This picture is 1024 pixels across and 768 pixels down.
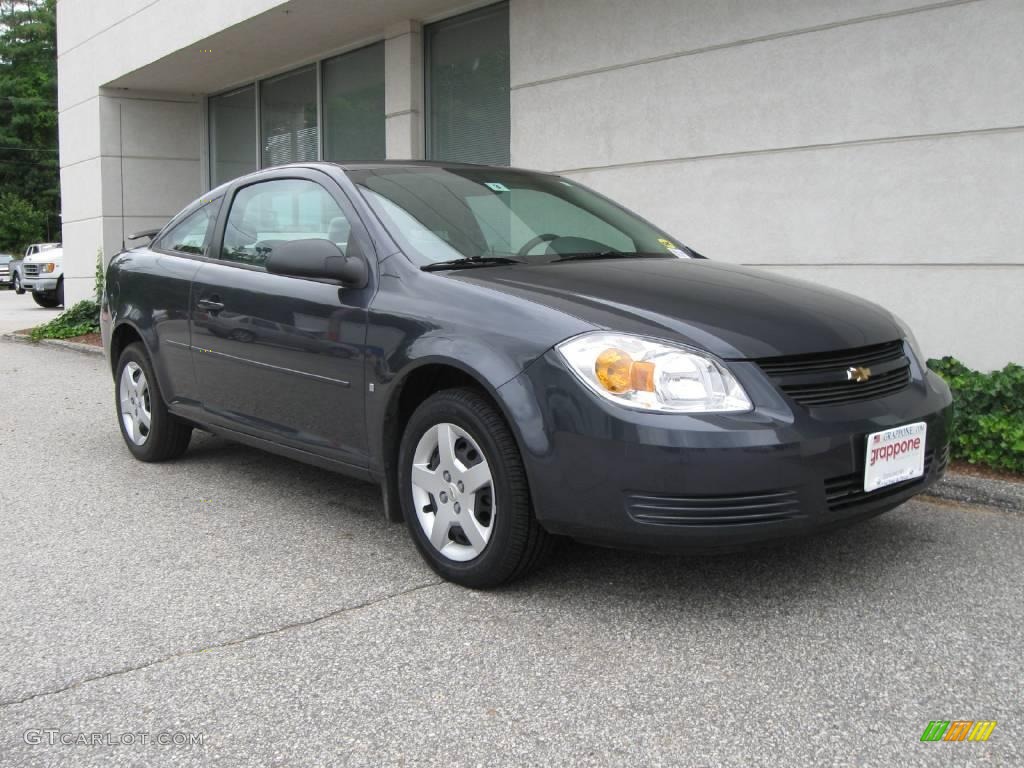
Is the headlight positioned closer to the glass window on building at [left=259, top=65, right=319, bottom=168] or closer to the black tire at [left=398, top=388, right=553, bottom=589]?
the black tire at [left=398, top=388, right=553, bottom=589]

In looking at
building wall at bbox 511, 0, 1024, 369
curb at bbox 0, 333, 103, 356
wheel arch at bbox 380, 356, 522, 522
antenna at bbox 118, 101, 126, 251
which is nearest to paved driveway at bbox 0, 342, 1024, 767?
wheel arch at bbox 380, 356, 522, 522

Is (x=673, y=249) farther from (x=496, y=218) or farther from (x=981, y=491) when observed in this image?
(x=981, y=491)

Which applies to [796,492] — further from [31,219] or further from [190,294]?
[31,219]

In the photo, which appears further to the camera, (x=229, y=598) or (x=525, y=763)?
(x=229, y=598)

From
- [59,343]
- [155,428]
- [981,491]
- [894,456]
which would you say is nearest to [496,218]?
[894,456]

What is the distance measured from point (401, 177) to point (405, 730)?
2555mm

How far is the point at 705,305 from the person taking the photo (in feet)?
11.3

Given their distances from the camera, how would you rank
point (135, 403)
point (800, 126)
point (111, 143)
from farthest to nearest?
point (111, 143) < point (800, 126) < point (135, 403)

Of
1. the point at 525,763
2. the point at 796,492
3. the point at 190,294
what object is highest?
the point at 190,294

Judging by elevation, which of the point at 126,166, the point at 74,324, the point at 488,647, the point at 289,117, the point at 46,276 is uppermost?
the point at 289,117

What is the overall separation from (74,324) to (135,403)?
364 inches

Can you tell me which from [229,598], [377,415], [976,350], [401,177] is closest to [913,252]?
[976,350]

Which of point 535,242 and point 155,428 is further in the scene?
point 155,428

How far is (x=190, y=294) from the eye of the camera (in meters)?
4.99
